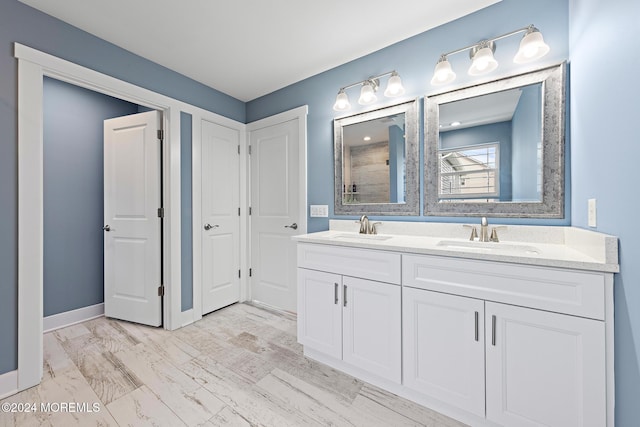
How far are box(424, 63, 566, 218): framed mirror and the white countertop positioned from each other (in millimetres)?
112

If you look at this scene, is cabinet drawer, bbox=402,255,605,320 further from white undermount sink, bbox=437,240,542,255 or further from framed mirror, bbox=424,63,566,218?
framed mirror, bbox=424,63,566,218

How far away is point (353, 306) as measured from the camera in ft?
5.36

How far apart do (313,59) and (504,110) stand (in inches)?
60.1

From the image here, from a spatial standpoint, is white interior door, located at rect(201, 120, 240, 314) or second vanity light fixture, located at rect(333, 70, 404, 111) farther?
white interior door, located at rect(201, 120, 240, 314)

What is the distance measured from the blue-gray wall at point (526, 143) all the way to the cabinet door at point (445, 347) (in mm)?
808

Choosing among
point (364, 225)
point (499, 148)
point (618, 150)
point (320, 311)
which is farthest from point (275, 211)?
point (618, 150)

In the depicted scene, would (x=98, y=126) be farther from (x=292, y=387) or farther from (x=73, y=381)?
(x=292, y=387)

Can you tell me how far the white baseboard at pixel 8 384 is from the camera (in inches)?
58.5

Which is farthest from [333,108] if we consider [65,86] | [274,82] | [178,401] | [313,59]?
[65,86]

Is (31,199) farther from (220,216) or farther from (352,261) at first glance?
(352,261)

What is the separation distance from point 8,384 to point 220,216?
1.76 m

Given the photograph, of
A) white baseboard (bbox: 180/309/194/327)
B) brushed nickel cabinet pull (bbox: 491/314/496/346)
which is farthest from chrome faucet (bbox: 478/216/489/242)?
white baseboard (bbox: 180/309/194/327)

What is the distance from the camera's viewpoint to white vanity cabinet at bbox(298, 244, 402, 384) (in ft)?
4.88

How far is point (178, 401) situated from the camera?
4.83 feet
